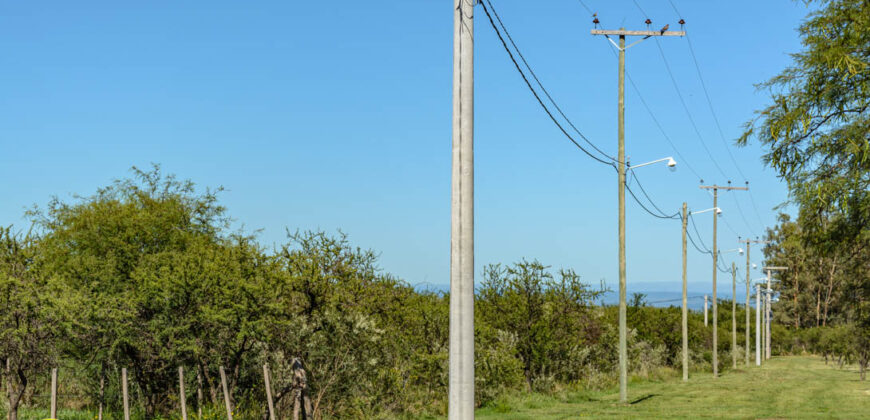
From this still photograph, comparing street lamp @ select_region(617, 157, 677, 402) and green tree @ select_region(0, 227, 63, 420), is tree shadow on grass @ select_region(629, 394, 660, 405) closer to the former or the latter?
street lamp @ select_region(617, 157, 677, 402)

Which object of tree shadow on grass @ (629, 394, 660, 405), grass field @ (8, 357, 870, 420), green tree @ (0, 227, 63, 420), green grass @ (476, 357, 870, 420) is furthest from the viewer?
tree shadow on grass @ (629, 394, 660, 405)

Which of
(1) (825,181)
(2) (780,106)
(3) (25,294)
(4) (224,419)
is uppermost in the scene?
(2) (780,106)

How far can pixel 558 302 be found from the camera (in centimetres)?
3005

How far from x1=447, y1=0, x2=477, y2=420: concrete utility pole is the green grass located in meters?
12.8

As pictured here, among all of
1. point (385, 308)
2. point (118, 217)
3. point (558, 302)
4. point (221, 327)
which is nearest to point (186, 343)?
point (221, 327)

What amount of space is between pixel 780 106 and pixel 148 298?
1400 centimetres

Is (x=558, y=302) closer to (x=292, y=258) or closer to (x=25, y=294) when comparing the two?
(x=292, y=258)

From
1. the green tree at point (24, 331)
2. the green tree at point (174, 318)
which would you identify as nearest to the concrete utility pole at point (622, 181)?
the green tree at point (174, 318)

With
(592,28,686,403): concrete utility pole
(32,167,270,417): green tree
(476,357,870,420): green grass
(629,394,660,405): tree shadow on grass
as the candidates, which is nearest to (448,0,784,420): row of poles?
(32,167,270,417): green tree

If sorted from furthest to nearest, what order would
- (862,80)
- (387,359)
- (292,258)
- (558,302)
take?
(558,302), (387,359), (292,258), (862,80)

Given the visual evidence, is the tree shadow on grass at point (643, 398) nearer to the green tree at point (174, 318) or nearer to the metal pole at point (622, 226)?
the metal pole at point (622, 226)

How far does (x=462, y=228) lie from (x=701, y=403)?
20.6m

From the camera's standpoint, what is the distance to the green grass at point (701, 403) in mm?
22562

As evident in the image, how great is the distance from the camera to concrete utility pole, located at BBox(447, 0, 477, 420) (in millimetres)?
8750
